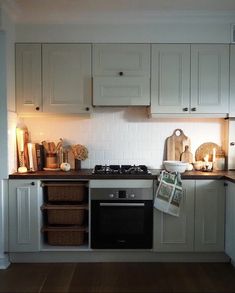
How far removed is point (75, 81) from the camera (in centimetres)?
304

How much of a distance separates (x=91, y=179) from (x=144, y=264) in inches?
38.8

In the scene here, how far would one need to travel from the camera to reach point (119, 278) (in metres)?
2.64

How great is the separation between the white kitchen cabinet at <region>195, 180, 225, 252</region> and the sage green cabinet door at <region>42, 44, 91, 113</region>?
1404 mm

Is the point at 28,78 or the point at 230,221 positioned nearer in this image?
the point at 230,221

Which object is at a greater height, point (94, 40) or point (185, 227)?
point (94, 40)

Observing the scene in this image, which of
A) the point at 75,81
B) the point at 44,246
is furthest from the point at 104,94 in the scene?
the point at 44,246

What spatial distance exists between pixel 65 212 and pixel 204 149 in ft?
5.45

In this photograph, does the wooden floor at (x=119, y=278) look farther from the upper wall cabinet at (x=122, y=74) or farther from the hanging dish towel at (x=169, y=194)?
the upper wall cabinet at (x=122, y=74)

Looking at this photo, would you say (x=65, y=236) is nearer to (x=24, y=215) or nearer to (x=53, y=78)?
(x=24, y=215)

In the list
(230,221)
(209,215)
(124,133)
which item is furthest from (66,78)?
(230,221)

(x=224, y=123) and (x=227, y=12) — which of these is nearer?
(x=227, y=12)

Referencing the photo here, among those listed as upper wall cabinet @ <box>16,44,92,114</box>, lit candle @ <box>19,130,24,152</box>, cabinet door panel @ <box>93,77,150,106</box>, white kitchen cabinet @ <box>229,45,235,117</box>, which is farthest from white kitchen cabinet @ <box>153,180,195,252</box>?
lit candle @ <box>19,130,24,152</box>

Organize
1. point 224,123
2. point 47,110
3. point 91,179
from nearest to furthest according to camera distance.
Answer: point 91,179, point 47,110, point 224,123

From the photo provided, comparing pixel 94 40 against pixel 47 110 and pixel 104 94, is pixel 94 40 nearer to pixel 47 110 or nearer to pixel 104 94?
pixel 104 94
